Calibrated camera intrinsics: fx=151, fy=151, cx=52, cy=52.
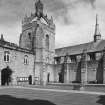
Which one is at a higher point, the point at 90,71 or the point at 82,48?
the point at 82,48

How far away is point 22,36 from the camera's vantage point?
4500cm

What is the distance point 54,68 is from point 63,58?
4.31 metres

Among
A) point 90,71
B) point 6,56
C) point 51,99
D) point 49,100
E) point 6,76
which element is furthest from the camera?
point 90,71

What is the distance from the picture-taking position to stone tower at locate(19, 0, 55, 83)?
131ft

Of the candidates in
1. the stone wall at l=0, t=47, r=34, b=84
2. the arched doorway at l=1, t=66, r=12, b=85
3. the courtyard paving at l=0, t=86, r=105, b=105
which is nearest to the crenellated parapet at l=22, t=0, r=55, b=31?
the stone wall at l=0, t=47, r=34, b=84

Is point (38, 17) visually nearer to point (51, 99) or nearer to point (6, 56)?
point (6, 56)

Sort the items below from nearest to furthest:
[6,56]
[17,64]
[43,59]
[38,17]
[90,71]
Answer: [6,56] < [17,64] < [90,71] < [43,59] < [38,17]

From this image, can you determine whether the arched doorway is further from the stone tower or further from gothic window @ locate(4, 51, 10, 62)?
the stone tower

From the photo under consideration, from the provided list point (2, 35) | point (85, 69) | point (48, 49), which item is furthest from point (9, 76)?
point (85, 69)

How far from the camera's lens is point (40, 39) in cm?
4112

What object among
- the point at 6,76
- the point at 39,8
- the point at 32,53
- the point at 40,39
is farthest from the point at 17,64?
the point at 39,8

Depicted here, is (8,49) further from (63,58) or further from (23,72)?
(63,58)

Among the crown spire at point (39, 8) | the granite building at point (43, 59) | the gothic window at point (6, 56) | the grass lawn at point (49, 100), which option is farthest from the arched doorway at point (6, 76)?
the crown spire at point (39, 8)

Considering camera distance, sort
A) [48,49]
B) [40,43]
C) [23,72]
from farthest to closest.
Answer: [48,49], [40,43], [23,72]
